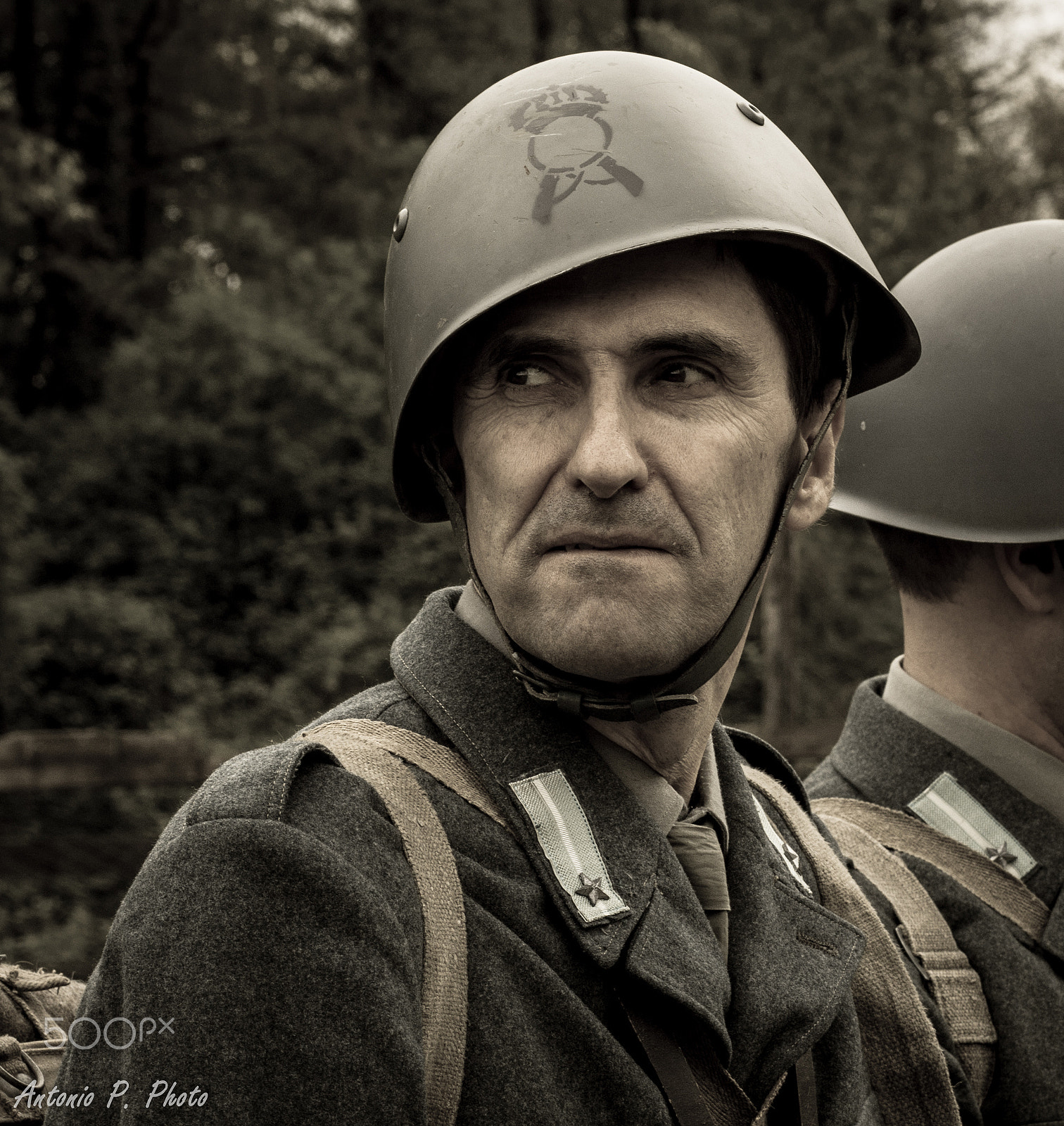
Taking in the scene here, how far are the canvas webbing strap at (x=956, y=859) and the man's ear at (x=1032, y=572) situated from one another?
503mm

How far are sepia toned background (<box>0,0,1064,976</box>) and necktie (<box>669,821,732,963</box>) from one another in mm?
8807

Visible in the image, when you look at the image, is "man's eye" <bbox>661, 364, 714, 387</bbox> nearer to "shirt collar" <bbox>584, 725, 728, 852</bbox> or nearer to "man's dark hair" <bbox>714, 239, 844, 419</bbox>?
"man's dark hair" <bbox>714, 239, 844, 419</bbox>

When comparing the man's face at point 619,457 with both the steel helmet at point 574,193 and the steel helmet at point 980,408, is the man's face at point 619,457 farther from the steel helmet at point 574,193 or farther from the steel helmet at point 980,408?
the steel helmet at point 980,408

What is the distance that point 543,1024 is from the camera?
160 cm

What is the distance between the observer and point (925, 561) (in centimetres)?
285

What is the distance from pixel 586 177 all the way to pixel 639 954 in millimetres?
1049

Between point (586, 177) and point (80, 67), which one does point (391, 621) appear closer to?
point (80, 67)

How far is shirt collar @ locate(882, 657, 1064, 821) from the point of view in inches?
104

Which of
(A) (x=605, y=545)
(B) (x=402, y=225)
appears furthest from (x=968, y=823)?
(B) (x=402, y=225)

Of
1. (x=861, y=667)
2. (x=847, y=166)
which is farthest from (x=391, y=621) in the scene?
(x=847, y=166)

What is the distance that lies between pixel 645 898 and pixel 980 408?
1476mm

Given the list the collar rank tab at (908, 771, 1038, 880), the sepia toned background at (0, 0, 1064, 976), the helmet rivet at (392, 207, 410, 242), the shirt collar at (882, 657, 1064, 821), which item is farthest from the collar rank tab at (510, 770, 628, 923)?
the sepia toned background at (0, 0, 1064, 976)

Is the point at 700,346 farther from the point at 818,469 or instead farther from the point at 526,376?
the point at 818,469

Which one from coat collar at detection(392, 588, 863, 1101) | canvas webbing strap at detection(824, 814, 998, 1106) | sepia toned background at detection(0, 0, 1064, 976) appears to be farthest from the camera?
sepia toned background at detection(0, 0, 1064, 976)
